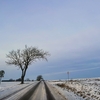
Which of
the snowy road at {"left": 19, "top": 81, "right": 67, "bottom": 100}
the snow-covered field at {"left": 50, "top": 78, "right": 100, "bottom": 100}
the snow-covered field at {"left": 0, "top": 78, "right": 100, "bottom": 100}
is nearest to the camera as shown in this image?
the snowy road at {"left": 19, "top": 81, "right": 67, "bottom": 100}

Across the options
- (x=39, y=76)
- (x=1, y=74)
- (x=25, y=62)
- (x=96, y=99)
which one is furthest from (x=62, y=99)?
(x=39, y=76)

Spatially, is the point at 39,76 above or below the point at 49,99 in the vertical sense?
above

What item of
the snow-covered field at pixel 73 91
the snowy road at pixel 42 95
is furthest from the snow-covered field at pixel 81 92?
the snowy road at pixel 42 95

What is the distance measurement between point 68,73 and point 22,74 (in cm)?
1991

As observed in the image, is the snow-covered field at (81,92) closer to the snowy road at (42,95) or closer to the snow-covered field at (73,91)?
the snow-covered field at (73,91)

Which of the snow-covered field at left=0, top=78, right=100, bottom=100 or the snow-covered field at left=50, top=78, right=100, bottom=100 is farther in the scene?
the snow-covered field at left=0, top=78, right=100, bottom=100

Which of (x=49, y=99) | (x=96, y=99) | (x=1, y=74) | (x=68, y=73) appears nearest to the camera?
(x=49, y=99)

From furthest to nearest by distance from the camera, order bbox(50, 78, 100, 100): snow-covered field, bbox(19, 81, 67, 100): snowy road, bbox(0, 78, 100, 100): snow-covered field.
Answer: bbox(0, 78, 100, 100): snow-covered field < bbox(50, 78, 100, 100): snow-covered field < bbox(19, 81, 67, 100): snowy road

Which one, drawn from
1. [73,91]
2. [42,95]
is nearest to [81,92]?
[73,91]

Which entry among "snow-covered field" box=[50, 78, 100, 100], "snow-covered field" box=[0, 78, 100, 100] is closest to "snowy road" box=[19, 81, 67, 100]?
"snow-covered field" box=[0, 78, 100, 100]

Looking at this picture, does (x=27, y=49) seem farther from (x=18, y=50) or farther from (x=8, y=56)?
(x=8, y=56)

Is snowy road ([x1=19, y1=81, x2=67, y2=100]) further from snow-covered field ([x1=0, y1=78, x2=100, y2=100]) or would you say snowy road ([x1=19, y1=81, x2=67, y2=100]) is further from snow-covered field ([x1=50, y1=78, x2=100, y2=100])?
snow-covered field ([x1=50, y1=78, x2=100, y2=100])

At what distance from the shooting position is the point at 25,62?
52.0 metres

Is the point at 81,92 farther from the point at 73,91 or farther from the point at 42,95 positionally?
the point at 42,95
